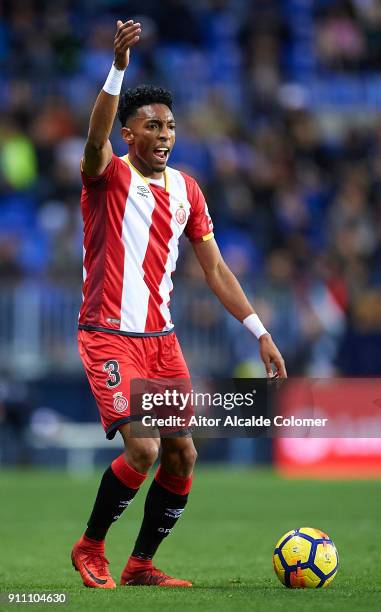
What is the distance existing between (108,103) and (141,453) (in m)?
1.67

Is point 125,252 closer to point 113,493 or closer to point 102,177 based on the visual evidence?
point 102,177

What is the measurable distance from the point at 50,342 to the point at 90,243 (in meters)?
10.7

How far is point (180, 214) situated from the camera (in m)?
6.71

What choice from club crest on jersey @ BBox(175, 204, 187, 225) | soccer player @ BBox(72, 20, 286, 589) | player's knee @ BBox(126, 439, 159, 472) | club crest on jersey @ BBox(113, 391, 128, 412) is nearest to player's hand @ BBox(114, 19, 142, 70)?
soccer player @ BBox(72, 20, 286, 589)

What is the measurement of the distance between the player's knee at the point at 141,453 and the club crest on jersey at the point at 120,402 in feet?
0.54

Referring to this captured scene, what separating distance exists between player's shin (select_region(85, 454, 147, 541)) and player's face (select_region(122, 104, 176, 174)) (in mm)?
1496

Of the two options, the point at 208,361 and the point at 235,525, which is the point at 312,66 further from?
the point at 235,525

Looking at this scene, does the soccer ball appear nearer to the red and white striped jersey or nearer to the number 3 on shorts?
the number 3 on shorts

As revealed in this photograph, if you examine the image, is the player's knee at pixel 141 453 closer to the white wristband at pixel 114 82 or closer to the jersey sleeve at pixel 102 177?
the jersey sleeve at pixel 102 177

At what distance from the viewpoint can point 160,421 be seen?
633 cm

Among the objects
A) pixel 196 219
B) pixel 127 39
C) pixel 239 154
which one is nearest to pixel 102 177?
pixel 196 219

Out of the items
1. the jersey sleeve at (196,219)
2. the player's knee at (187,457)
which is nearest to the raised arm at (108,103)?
the jersey sleeve at (196,219)

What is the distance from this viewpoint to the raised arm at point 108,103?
5895 millimetres

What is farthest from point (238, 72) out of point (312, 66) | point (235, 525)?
point (235, 525)
